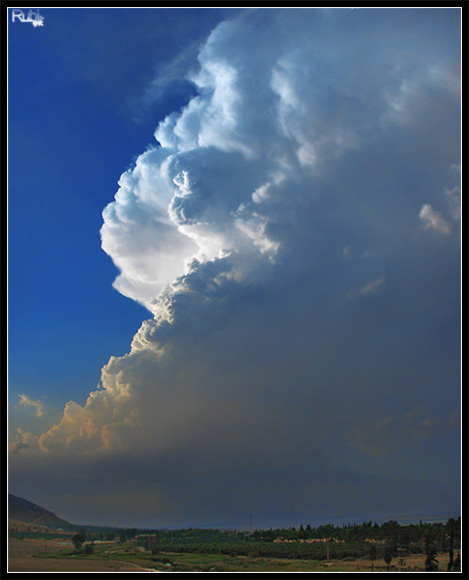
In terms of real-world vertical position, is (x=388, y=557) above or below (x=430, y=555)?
below

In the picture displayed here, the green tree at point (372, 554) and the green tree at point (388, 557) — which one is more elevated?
the green tree at point (388, 557)

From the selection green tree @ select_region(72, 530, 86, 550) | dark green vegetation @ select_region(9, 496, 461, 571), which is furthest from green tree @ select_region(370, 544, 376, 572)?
green tree @ select_region(72, 530, 86, 550)

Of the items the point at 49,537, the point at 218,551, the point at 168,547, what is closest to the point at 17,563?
the point at 49,537

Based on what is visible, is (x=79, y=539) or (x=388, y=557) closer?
(x=388, y=557)

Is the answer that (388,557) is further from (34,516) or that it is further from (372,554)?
(34,516)

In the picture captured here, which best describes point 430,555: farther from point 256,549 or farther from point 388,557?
point 256,549

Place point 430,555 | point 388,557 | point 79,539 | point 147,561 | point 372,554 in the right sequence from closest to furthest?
point 430,555 < point 147,561 < point 388,557 < point 79,539 < point 372,554

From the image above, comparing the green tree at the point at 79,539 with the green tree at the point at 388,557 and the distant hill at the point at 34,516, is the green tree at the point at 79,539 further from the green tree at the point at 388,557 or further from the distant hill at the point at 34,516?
the green tree at the point at 388,557

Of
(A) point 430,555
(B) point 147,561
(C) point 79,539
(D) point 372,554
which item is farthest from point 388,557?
(C) point 79,539

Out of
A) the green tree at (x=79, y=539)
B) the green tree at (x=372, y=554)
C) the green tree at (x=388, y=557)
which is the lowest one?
the green tree at (x=372, y=554)

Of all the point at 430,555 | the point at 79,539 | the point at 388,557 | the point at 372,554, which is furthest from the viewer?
the point at 372,554

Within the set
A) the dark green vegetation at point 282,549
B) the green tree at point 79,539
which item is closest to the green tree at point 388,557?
the dark green vegetation at point 282,549
